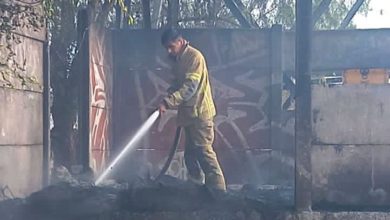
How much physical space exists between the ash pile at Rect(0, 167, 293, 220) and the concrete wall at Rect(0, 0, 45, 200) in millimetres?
582

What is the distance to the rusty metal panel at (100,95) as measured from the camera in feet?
30.7

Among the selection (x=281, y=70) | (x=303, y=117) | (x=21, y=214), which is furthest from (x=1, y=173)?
(x=281, y=70)

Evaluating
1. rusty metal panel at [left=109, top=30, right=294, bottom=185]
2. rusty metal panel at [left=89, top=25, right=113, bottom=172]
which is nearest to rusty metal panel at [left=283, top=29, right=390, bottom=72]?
rusty metal panel at [left=109, top=30, right=294, bottom=185]

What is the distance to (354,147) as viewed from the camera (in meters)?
6.67

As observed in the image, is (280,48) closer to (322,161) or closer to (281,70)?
(281,70)

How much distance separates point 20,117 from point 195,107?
65.1 inches

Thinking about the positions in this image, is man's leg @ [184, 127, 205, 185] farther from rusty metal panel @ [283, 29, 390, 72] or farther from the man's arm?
rusty metal panel @ [283, 29, 390, 72]

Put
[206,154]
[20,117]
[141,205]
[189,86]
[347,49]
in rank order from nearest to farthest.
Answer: [141,205]
[189,86]
[206,154]
[20,117]
[347,49]

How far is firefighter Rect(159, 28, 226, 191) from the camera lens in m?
7.12

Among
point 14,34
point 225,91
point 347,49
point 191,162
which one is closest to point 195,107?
point 191,162

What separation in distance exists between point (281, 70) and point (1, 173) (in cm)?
477

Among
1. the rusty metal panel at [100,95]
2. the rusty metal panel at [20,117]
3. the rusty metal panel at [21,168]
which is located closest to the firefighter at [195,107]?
the rusty metal panel at [20,117]

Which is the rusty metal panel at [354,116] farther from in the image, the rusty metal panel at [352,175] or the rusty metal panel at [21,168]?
the rusty metal panel at [21,168]

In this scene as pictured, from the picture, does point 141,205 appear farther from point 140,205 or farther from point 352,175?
point 352,175
